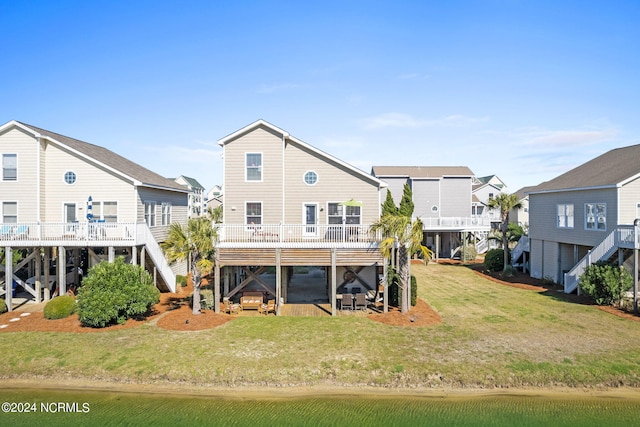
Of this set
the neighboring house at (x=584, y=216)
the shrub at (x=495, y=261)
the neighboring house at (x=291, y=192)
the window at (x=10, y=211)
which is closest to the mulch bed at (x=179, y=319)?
the neighboring house at (x=291, y=192)

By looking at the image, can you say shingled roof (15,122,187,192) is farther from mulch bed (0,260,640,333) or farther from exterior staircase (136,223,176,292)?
mulch bed (0,260,640,333)

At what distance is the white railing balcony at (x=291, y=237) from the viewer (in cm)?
1812

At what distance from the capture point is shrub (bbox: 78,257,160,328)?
52.1ft

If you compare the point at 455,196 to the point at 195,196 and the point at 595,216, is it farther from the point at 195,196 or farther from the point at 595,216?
the point at 195,196

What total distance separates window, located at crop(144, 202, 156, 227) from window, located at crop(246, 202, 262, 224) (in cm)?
624

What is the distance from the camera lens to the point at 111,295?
1616cm

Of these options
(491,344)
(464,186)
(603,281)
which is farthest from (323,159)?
(464,186)

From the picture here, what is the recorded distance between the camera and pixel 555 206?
2627cm

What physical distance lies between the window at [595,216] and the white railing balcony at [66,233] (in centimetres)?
2440

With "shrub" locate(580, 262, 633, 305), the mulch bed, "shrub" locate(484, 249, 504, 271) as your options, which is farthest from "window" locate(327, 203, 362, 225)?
"shrub" locate(484, 249, 504, 271)

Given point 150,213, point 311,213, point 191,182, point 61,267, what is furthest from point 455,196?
point 191,182

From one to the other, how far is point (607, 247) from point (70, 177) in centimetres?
2794

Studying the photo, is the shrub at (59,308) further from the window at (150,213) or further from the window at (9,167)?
the window at (9,167)

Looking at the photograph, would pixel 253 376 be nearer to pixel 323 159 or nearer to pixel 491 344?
pixel 491 344
